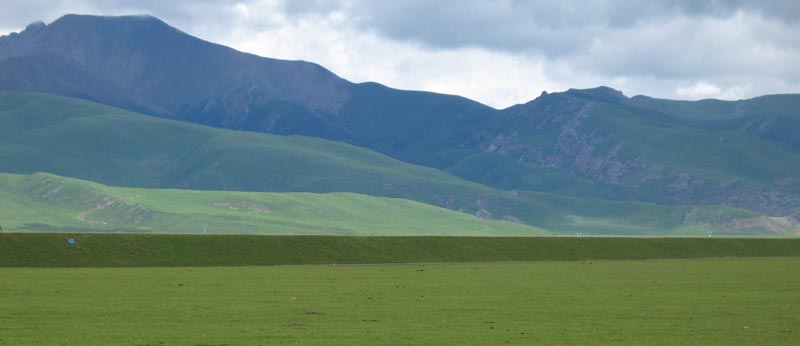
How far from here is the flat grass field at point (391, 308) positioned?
37.2 meters

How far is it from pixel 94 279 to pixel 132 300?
16374mm

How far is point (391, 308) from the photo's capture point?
47.7 metres

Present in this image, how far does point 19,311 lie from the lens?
144 feet

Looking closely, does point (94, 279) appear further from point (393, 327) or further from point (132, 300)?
point (393, 327)

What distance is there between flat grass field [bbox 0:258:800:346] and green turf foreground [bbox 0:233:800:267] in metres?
7.91

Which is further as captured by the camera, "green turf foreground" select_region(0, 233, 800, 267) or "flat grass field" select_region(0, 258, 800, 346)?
"green turf foreground" select_region(0, 233, 800, 267)

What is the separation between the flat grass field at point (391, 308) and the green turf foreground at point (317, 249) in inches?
312

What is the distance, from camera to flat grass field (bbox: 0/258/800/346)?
122 ft

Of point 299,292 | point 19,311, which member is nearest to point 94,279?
point 299,292

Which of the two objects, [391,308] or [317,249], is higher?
[317,249]

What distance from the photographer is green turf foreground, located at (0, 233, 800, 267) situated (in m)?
84.6

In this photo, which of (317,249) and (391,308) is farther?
(317,249)

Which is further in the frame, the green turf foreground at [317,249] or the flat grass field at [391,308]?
the green turf foreground at [317,249]

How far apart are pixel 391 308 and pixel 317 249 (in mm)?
49922
